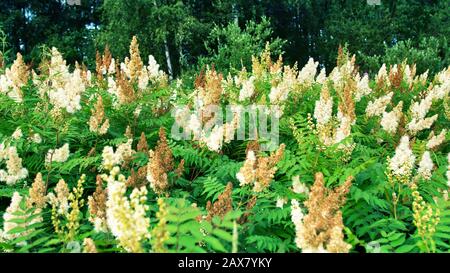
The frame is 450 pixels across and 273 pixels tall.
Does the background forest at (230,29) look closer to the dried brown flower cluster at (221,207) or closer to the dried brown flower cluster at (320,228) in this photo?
the dried brown flower cluster at (221,207)

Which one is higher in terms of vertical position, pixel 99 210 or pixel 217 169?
pixel 217 169

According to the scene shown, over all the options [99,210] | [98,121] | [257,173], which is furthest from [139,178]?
[98,121]

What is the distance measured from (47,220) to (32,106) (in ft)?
7.62

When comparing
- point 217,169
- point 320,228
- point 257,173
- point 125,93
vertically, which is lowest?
point 320,228

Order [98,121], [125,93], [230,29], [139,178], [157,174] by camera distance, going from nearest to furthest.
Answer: [157,174] < [139,178] < [98,121] < [125,93] < [230,29]

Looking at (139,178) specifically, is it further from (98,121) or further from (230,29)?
(230,29)

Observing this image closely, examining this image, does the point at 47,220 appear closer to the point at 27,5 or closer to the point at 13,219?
the point at 13,219

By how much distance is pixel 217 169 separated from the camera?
4527 millimetres

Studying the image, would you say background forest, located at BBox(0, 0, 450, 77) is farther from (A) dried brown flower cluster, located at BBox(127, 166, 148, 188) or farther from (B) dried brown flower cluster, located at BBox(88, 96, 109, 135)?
(A) dried brown flower cluster, located at BBox(127, 166, 148, 188)

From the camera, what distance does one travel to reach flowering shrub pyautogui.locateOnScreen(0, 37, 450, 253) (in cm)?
265

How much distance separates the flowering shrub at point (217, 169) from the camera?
2.65m

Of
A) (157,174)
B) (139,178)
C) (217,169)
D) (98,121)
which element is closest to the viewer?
(157,174)

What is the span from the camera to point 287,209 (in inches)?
144

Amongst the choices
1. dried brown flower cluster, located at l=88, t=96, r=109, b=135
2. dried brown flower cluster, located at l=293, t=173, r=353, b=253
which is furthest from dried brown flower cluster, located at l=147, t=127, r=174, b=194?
dried brown flower cluster, located at l=293, t=173, r=353, b=253
